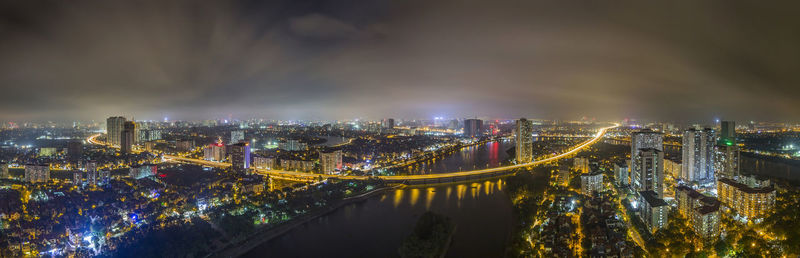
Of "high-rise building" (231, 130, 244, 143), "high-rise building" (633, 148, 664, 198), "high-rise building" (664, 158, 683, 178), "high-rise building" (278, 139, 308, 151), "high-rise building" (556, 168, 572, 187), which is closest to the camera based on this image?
"high-rise building" (633, 148, 664, 198)

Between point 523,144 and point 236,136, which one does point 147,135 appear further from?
point 523,144

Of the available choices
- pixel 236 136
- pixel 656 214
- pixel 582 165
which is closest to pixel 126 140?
pixel 236 136

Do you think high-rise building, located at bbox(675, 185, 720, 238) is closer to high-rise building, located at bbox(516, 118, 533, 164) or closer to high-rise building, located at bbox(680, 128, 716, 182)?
high-rise building, located at bbox(680, 128, 716, 182)

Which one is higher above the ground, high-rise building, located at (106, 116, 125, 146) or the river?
high-rise building, located at (106, 116, 125, 146)

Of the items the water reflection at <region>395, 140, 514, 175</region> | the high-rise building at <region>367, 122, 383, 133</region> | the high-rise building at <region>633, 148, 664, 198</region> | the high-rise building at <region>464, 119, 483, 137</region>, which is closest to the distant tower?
the high-rise building at <region>633, 148, 664, 198</region>

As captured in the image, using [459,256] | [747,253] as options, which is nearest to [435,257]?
[459,256]

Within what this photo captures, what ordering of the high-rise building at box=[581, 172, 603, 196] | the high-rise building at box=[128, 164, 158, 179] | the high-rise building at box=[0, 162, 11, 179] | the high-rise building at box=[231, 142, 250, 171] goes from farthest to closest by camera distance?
the high-rise building at box=[231, 142, 250, 171] → the high-rise building at box=[0, 162, 11, 179] → the high-rise building at box=[128, 164, 158, 179] → the high-rise building at box=[581, 172, 603, 196]
